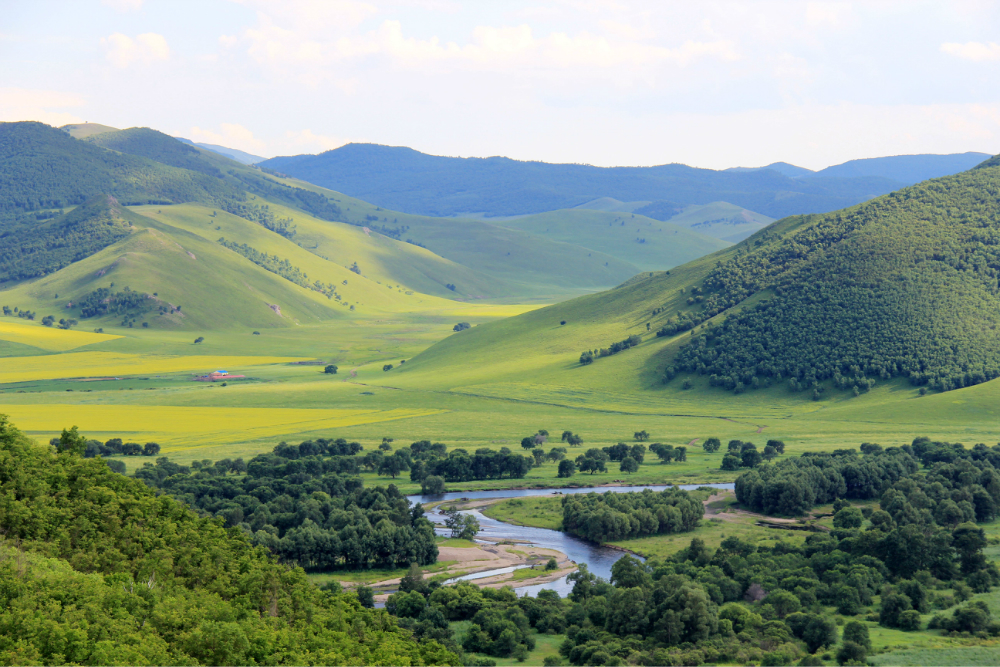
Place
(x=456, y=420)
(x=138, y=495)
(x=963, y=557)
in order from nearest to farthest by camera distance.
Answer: (x=138, y=495), (x=963, y=557), (x=456, y=420)

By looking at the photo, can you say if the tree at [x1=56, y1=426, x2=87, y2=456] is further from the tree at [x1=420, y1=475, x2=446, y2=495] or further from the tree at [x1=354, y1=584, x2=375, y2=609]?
the tree at [x1=420, y1=475, x2=446, y2=495]

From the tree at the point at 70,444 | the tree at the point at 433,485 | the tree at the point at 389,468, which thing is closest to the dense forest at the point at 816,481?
the tree at the point at 433,485

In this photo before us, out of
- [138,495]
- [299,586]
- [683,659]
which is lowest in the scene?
[683,659]

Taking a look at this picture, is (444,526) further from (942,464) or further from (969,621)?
(942,464)

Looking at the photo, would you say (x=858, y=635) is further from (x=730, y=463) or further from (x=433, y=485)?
(x=730, y=463)

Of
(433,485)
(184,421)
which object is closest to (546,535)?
(433,485)

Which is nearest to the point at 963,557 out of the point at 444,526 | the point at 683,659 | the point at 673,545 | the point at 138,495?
the point at 673,545

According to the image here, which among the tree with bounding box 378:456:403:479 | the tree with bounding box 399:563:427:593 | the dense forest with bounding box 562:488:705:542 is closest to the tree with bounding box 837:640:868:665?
the tree with bounding box 399:563:427:593
